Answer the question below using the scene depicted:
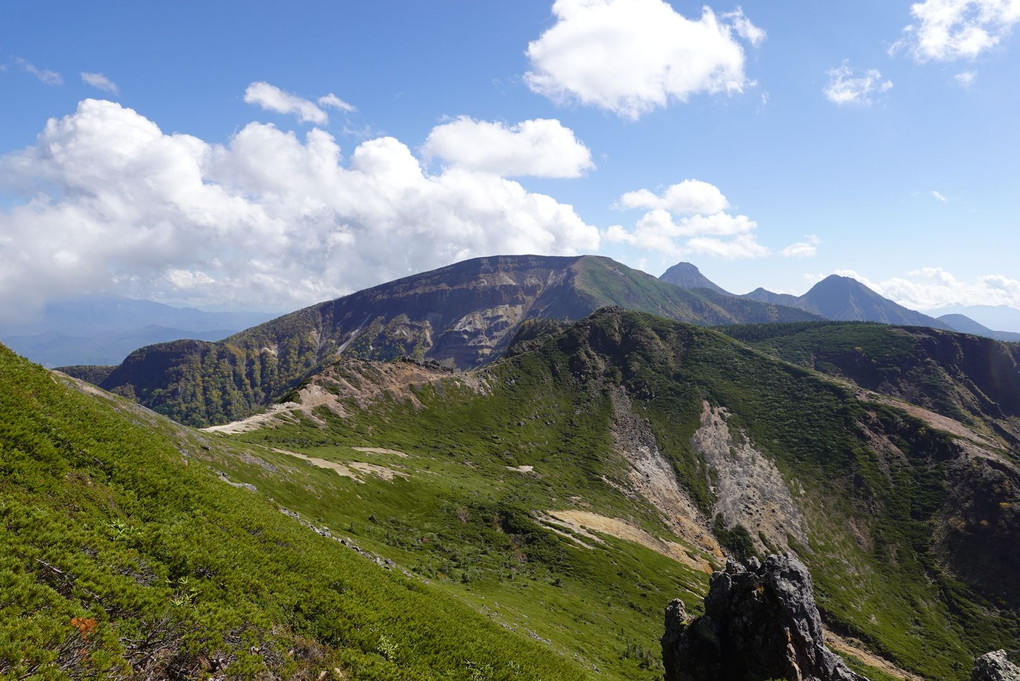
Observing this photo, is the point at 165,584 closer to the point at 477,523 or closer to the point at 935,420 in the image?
the point at 477,523

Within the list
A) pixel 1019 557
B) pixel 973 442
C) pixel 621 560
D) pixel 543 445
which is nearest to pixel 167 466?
pixel 621 560

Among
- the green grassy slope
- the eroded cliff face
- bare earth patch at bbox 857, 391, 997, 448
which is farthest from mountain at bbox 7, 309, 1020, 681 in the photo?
bare earth patch at bbox 857, 391, 997, 448

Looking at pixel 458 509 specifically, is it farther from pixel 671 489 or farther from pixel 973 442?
pixel 973 442

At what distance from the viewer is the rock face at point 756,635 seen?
31.9m

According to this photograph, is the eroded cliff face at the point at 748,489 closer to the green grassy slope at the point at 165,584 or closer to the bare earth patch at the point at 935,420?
the bare earth patch at the point at 935,420

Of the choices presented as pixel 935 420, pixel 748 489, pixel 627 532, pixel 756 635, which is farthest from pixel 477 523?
pixel 935 420

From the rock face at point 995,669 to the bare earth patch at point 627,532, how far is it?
6238cm

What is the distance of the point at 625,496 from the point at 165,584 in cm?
13246

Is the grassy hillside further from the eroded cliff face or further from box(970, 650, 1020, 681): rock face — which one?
box(970, 650, 1020, 681): rock face

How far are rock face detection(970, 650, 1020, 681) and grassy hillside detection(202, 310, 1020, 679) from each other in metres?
26.0

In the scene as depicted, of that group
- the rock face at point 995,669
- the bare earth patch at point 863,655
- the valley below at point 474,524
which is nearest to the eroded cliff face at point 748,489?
the valley below at point 474,524

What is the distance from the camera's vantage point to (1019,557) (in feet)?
351

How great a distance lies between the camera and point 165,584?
1372 cm

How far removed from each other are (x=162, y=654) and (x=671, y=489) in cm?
15072
